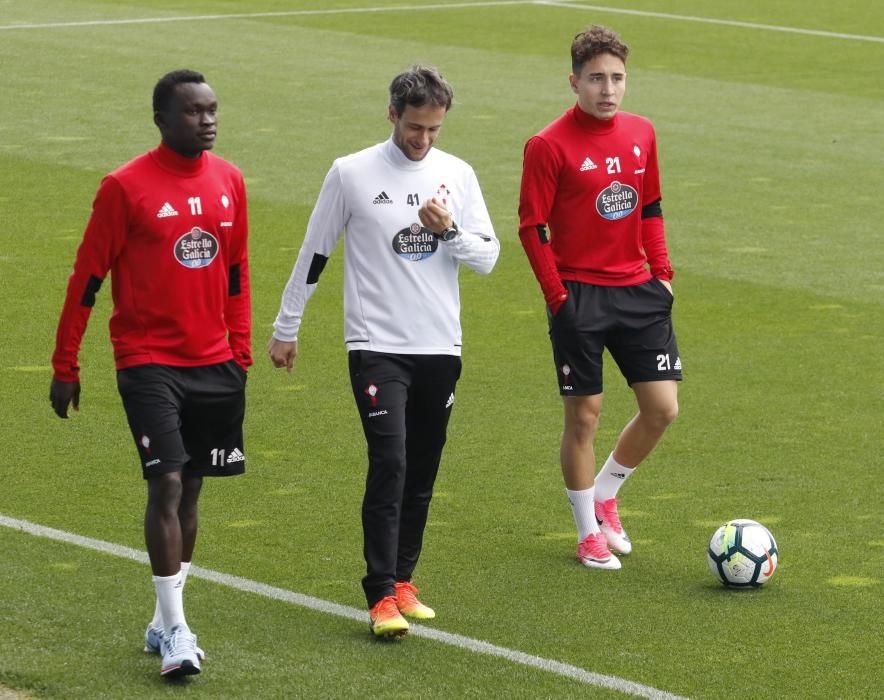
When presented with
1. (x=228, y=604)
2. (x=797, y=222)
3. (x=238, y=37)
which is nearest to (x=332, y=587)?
(x=228, y=604)

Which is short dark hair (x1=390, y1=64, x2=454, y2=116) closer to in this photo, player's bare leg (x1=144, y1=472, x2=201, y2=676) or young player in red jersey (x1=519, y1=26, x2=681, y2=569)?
young player in red jersey (x1=519, y1=26, x2=681, y2=569)

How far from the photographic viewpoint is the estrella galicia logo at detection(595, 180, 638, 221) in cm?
792

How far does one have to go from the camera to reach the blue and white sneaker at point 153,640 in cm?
664

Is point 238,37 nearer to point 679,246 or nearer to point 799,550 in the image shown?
Result: point 679,246

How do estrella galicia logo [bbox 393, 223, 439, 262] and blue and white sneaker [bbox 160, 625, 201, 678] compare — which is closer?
blue and white sneaker [bbox 160, 625, 201, 678]

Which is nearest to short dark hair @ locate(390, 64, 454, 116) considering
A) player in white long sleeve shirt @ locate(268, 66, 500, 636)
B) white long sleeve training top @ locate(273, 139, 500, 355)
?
player in white long sleeve shirt @ locate(268, 66, 500, 636)

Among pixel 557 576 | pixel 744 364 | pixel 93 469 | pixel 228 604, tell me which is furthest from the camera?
pixel 744 364

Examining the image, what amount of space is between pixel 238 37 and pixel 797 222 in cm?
1359

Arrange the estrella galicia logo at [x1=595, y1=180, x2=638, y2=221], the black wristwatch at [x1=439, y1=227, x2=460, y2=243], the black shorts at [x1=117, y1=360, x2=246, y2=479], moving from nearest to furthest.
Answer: the black shorts at [x1=117, y1=360, x2=246, y2=479]
the black wristwatch at [x1=439, y1=227, x2=460, y2=243]
the estrella galicia logo at [x1=595, y1=180, x2=638, y2=221]

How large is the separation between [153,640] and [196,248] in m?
1.47

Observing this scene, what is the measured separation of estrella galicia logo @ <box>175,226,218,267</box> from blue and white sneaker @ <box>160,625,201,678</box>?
51.9 inches

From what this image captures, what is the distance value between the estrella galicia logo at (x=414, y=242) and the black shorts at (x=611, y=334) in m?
1.11

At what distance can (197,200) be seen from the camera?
21.3ft

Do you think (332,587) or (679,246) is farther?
(679,246)
